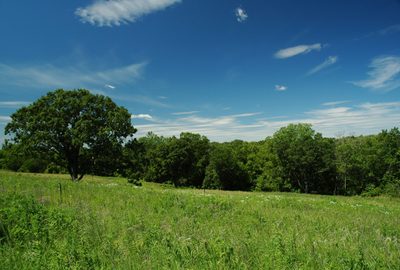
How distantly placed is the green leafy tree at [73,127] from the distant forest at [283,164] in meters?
27.3

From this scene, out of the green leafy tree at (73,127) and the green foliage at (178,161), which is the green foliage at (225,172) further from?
the green leafy tree at (73,127)

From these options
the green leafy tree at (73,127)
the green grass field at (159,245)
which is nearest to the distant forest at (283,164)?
the green leafy tree at (73,127)

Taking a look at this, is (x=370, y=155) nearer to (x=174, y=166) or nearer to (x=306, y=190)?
(x=306, y=190)

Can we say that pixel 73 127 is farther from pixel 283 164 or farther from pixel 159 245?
pixel 283 164

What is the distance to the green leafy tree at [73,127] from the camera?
37.3 m

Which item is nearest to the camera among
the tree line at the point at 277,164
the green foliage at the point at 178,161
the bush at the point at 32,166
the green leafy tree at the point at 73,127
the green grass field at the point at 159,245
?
the green grass field at the point at 159,245

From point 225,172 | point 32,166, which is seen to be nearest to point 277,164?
point 225,172

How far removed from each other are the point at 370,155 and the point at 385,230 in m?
70.7

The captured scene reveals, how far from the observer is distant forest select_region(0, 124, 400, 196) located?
69.8m

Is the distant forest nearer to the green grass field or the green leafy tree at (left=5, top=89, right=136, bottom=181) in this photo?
the green leafy tree at (left=5, top=89, right=136, bottom=181)

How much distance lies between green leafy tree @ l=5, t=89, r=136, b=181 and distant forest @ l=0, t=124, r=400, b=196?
89.5ft

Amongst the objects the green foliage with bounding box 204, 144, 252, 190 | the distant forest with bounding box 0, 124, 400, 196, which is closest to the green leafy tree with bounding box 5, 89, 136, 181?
the distant forest with bounding box 0, 124, 400, 196

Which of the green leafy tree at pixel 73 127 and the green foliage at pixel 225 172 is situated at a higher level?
the green leafy tree at pixel 73 127

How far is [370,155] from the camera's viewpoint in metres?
69.6
